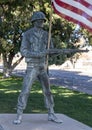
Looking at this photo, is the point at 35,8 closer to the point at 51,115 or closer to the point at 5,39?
the point at 5,39

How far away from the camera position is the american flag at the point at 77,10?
8734mm

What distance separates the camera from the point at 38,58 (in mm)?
9078

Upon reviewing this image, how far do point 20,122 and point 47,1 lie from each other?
20284mm

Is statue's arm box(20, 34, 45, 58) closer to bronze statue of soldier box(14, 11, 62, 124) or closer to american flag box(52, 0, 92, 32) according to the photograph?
bronze statue of soldier box(14, 11, 62, 124)

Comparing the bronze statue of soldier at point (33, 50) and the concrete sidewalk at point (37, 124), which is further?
the bronze statue of soldier at point (33, 50)

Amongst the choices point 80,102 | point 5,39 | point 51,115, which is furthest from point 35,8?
point 51,115

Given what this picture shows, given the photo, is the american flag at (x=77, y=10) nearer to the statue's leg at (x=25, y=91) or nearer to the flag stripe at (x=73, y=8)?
the flag stripe at (x=73, y=8)

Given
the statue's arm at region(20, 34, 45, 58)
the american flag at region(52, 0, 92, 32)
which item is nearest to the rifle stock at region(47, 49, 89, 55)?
the statue's arm at region(20, 34, 45, 58)

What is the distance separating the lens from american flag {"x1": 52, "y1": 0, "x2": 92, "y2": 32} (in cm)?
873

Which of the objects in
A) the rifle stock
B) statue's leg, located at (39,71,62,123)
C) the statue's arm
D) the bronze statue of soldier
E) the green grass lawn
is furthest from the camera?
the green grass lawn

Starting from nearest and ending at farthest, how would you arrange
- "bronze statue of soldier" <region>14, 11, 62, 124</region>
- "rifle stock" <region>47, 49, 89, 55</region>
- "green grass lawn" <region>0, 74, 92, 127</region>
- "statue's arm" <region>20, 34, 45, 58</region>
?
"rifle stock" <region>47, 49, 89, 55</region> → "statue's arm" <region>20, 34, 45, 58</region> → "bronze statue of soldier" <region>14, 11, 62, 124</region> → "green grass lawn" <region>0, 74, 92, 127</region>

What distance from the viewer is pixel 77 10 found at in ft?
29.0

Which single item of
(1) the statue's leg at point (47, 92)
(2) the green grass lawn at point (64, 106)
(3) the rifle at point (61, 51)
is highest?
(3) the rifle at point (61, 51)

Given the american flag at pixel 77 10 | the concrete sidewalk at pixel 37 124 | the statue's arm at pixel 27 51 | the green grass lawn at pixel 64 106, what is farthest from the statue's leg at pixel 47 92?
the green grass lawn at pixel 64 106
